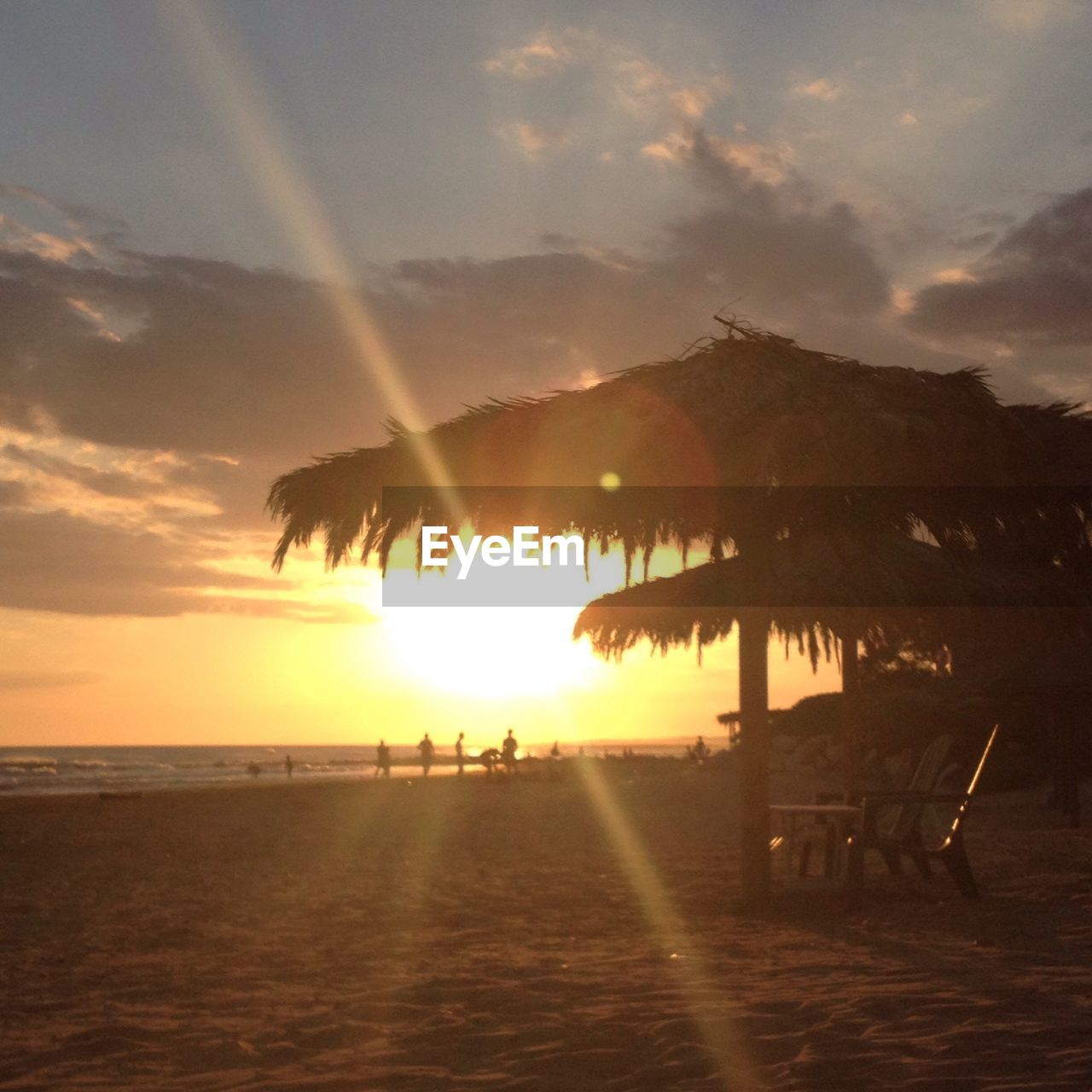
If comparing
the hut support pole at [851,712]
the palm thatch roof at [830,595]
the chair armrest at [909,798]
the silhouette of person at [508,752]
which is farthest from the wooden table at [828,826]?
the silhouette of person at [508,752]

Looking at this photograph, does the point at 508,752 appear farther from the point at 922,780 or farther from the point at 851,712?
the point at 922,780

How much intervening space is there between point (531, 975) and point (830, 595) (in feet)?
8.80

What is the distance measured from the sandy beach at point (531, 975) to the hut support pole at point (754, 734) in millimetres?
217

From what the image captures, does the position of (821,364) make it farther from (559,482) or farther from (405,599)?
(405,599)

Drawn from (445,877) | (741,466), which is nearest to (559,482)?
(741,466)

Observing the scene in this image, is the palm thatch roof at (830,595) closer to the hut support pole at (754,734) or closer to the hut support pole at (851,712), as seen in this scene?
the hut support pole at (754,734)

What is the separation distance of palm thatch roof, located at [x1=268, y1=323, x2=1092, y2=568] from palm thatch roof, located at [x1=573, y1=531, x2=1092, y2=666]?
1.07 feet

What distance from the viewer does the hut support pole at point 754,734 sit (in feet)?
22.5

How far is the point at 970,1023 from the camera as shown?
373cm

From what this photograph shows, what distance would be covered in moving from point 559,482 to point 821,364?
1.48 metres

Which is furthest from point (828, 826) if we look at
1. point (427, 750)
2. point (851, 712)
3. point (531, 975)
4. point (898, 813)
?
point (427, 750)

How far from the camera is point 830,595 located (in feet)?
21.3

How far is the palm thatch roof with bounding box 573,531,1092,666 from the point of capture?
21.6ft

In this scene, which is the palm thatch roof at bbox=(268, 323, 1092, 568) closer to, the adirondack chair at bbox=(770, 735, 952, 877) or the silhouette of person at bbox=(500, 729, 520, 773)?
the adirondack chair at bbox=(770, 735, 952, 877)
